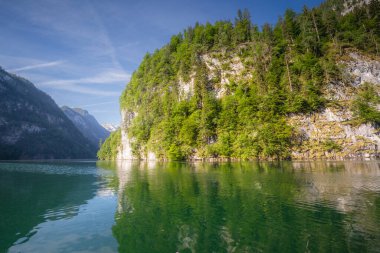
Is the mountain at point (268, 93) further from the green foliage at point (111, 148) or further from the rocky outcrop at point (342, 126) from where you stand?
the green foliage at point (111, 148)

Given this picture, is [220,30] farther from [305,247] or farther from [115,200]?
[305,247]

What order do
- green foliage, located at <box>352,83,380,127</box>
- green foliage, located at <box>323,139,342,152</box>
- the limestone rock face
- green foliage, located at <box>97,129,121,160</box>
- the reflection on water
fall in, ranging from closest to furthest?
the reflection on water
the limestone rock face
green foliage, located at <box>323,139,342,152</box>
green foliage, located at <box>352,83,380,127</box>
green foliage, located at <box>97,129,121,160</box>

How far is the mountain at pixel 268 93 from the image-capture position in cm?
7456

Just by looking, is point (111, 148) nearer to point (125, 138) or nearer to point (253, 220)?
point (125, 138)

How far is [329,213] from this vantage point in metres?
16.2

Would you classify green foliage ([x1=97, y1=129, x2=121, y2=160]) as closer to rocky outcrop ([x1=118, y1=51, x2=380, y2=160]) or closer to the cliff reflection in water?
rocky outcrop ([x1=118, y1=51, x2=380, y2=160])

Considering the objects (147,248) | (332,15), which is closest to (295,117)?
(332,15)

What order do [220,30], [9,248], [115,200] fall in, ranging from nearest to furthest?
[9,248] < [115,200] < [220,30]

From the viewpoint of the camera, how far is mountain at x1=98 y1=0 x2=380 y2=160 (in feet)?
245

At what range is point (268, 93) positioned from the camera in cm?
8512

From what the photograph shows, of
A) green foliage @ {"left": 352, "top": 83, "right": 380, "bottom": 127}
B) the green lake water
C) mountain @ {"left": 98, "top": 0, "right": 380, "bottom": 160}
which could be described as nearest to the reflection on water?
the green lake water

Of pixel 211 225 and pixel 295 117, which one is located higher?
pixel 295 117

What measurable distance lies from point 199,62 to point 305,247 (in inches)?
4355

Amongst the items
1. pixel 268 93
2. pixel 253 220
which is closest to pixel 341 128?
pixel 268 93
